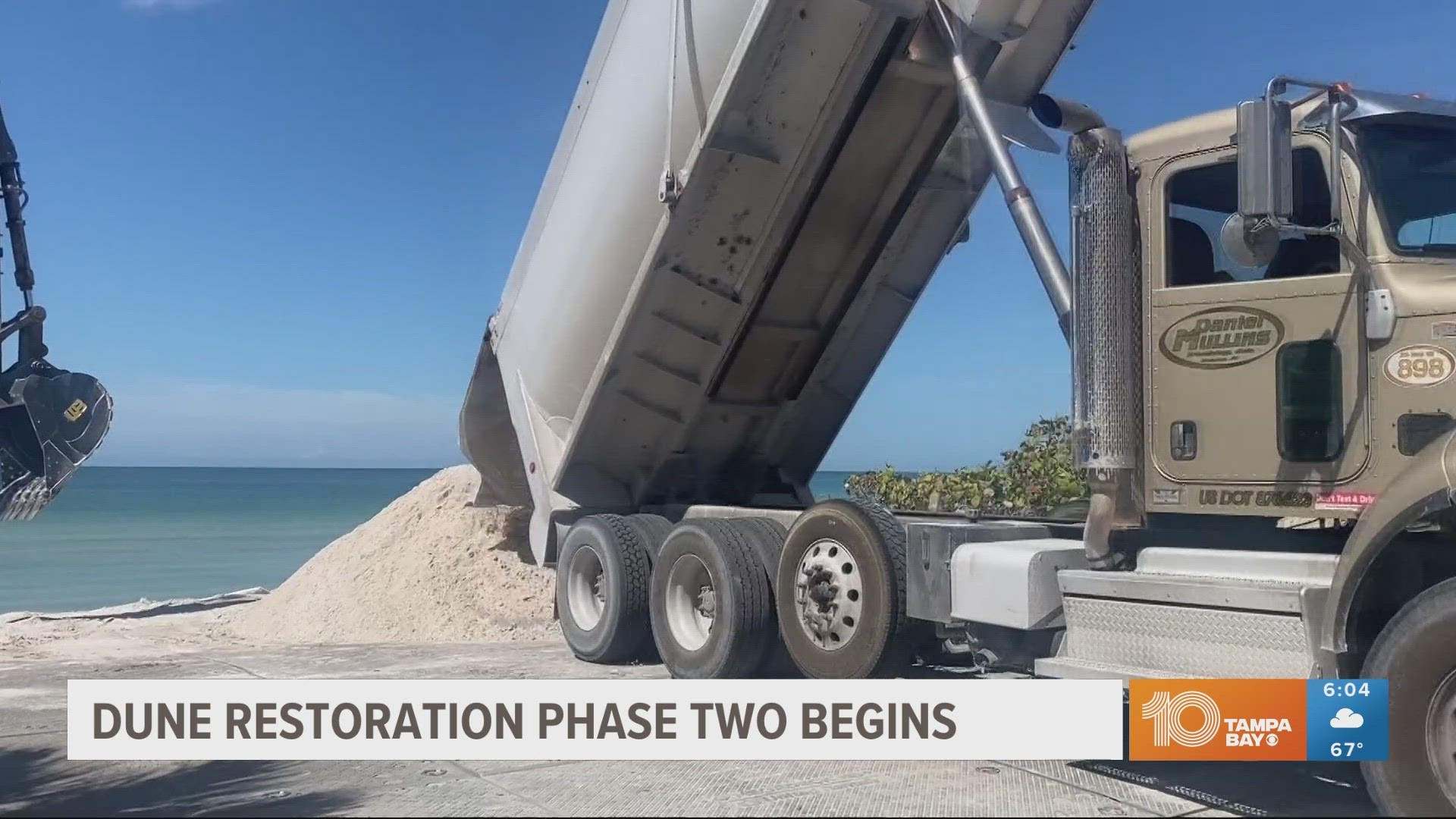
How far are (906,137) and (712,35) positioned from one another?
133 centimetres

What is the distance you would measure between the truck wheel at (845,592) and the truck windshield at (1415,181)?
2.78 m

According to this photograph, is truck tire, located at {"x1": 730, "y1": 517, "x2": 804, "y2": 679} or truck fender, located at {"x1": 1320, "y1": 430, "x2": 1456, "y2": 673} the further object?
truck tire, located at {"x1": 730, "y1": 517, "x2": 804, "y2": 679}

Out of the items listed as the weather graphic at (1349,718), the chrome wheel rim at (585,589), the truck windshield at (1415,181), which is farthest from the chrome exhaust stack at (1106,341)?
the chrome wheel rim at (585,589)

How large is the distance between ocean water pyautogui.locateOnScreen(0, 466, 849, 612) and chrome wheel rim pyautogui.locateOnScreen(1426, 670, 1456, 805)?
495cm

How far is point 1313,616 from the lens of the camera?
453cm

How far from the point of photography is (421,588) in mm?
11852

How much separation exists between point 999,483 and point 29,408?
1002 cm

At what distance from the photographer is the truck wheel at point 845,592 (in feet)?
21.1

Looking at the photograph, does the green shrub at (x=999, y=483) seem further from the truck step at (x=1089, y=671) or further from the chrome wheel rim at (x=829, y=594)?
the truck step at (x=1089, y=671)

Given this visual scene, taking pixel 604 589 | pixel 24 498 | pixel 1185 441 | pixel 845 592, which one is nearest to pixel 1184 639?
pixel 1185 441

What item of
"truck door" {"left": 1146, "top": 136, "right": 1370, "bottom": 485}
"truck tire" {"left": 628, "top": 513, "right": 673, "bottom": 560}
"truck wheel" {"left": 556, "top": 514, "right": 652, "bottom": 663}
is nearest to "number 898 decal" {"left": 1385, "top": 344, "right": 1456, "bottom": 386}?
"truck door" {"left": 1146, "top": 136, "right": 1370, "bottom": 485}

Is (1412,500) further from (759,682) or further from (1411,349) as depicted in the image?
(759,682)

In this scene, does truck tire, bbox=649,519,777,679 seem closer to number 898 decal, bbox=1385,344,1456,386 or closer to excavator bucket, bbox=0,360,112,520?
number 898 decal, bbox=1385,344,1456,386

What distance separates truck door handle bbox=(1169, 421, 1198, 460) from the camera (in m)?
5.26
